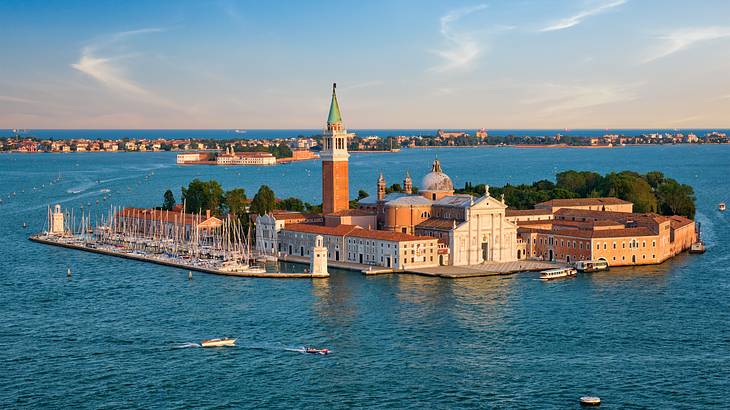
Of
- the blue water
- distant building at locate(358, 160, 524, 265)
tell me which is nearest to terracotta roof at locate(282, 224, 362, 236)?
Result: distant building at locate(358, 160, 524, 265)

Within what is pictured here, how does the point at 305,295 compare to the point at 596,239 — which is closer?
the point at 305,295

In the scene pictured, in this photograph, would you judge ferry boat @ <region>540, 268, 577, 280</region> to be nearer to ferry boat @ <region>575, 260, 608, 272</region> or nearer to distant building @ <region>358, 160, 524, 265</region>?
ferry boat @ <region>575, 260, 608, 272</region>

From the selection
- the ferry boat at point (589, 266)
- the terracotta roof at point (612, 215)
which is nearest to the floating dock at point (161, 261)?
the ferry boat at point (589, 266)

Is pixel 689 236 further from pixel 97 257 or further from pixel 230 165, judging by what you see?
pixel 230 165

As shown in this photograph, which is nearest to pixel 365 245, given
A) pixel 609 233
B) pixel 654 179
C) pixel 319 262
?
pixel 319 262

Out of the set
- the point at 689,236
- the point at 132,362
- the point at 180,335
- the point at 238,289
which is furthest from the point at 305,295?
the point at 689,236

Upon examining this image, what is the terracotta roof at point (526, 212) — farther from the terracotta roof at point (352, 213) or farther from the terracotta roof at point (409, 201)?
the terracotta roof at point (352, 213)
